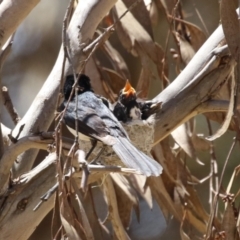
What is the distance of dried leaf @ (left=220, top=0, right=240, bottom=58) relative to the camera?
147 cm

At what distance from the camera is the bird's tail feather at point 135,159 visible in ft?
4.84

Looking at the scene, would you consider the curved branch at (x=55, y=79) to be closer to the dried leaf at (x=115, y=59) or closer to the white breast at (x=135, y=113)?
the white breast at (x=135, y=113)

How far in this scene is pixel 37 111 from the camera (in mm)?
1988

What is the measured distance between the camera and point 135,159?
156cm

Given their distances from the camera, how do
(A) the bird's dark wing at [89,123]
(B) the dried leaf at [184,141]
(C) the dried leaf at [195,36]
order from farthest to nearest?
(C) the dried leaf at [195,36] → (B) the dried leaf at [184,141] → (A) the bird's dark wing at [89,123]

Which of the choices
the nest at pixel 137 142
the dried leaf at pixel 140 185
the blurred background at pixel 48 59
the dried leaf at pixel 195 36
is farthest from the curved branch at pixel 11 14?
the blurred background at pixel 48 59

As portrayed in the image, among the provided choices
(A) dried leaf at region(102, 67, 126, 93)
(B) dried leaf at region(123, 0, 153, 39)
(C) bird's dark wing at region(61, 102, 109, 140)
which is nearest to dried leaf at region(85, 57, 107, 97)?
(A) dried leaf at region(102, 67, 126, 93)

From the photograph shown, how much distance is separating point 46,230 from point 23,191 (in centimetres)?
182

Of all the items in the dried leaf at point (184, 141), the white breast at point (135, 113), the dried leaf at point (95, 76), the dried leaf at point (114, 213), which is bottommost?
the dried leaf at point (184, 141)

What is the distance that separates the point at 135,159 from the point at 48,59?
273 cm

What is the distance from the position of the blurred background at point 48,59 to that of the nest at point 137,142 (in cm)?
174

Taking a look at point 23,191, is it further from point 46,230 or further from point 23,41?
point 23,41

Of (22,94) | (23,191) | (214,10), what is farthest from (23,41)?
(23,191)

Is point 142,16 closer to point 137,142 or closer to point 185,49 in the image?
point 185,49
